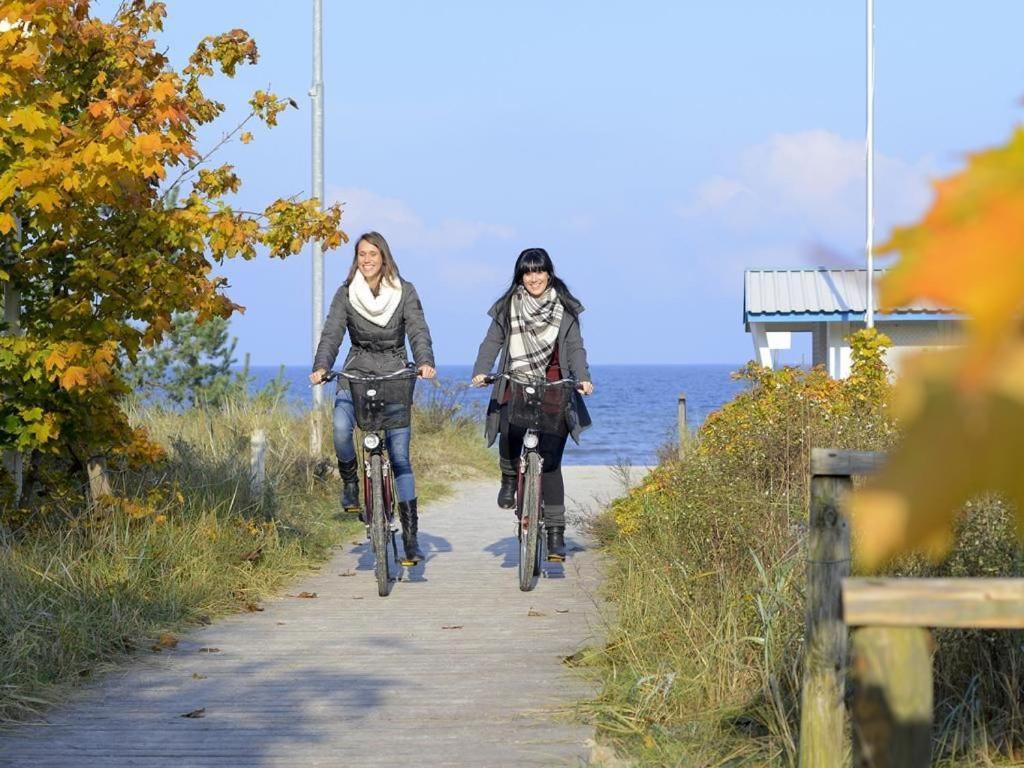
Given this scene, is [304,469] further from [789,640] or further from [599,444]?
[599,444]

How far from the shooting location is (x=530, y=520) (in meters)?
8.71

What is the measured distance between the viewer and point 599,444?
4594cm

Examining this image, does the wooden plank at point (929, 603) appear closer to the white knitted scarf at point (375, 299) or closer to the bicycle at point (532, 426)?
the bicycle at point (532, 426)

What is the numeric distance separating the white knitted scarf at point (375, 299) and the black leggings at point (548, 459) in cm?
98

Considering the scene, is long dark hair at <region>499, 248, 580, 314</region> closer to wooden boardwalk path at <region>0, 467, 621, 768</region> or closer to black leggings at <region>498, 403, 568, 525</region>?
black leggings at <region>498, 403, 568, 525</region>

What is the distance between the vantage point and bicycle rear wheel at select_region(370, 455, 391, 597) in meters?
8.64

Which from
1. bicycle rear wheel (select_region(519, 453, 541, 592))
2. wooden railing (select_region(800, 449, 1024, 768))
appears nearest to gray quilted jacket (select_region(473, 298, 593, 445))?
bicycle rear wheel (select_region(519, 453, 541, 592))

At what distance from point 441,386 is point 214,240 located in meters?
12.7

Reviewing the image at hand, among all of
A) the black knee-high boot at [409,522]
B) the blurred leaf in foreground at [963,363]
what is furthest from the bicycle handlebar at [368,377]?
the blurred leaf in foreground at [963,363]

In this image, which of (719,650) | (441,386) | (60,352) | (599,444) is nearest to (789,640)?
(719,650)

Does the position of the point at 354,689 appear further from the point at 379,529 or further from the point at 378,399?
the point at 378,399

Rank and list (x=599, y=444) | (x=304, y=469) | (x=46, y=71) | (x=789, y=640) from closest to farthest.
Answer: (x=789, y=640) < (x=46, y=71) < (x=304, y=469) < (x=599, y=444)

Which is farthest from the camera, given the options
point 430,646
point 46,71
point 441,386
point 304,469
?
point 441,386

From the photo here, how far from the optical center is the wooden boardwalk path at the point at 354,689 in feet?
16.3
